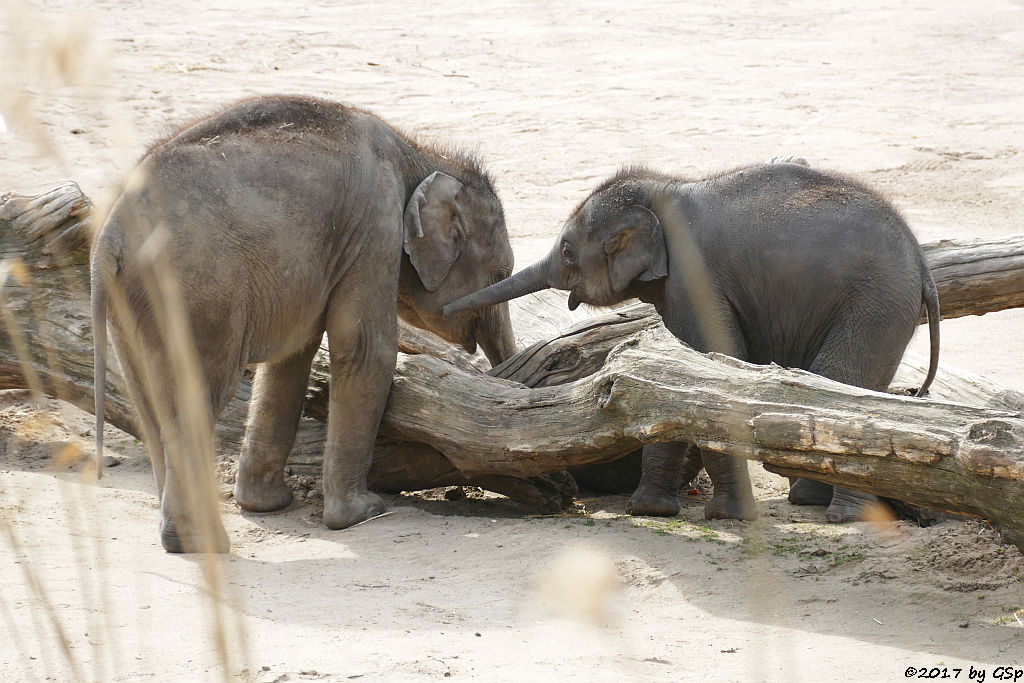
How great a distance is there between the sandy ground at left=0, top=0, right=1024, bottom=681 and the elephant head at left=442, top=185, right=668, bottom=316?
39.2 inches

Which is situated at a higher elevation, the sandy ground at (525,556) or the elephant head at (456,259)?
the elephant head at (456,259)

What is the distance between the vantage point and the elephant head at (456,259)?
5336 millimetres

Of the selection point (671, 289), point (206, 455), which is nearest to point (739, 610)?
point (671, 289)

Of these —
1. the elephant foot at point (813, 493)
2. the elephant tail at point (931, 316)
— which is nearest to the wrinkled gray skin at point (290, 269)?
the elephant foot at point (813, 493)

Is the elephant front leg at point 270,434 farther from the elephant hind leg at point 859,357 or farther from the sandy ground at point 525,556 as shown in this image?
the elephant hind leg at point 859,357

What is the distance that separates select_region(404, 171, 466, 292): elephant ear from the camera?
5.25 metres

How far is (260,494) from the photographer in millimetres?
5328

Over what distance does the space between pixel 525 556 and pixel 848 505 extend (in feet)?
4.64

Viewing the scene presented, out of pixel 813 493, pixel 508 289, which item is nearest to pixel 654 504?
pixel 813 493

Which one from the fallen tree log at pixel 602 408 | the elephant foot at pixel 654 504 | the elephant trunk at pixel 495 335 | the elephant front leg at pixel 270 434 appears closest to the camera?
the fallen tree log at pixel 602 408

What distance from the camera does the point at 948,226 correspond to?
31.1 feet

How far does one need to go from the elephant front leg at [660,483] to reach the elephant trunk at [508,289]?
102 cm

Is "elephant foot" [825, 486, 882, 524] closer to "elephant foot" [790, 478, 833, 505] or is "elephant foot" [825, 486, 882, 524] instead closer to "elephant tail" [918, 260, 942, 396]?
"elephant foot" [790, 478, 833, 505]

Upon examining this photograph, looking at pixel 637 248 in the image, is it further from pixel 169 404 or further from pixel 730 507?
pixel 169 404
